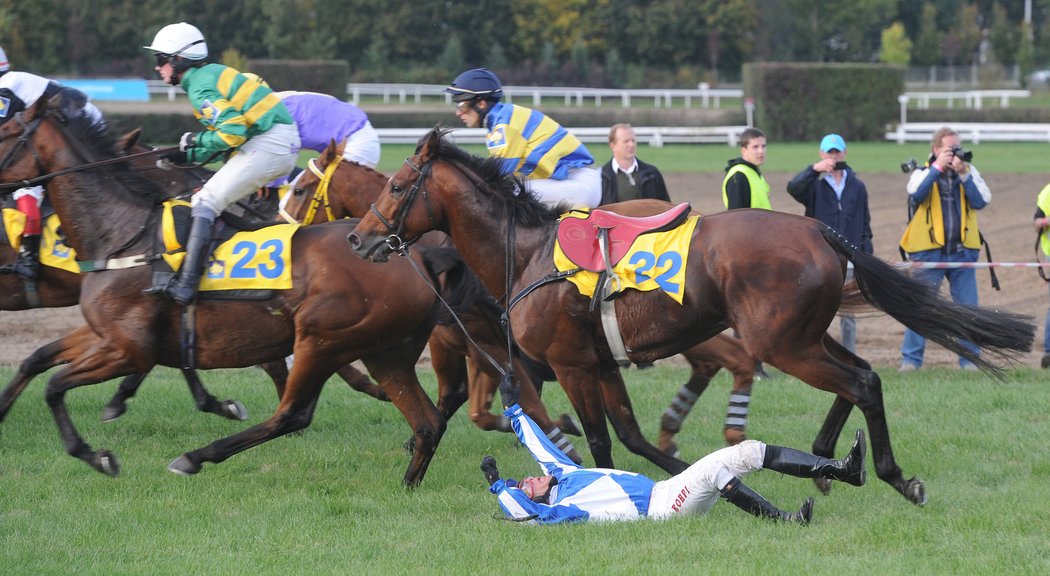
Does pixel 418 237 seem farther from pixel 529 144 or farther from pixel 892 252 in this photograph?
pixel 892 252

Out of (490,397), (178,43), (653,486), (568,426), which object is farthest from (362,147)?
(653,486)

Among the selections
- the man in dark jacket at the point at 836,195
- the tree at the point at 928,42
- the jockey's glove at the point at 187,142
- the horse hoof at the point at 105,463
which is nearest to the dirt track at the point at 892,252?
the man in dark jacket at the point at 836,195

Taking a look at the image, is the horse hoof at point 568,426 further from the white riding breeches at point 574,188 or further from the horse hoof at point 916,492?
the horse hoof at point 916,492

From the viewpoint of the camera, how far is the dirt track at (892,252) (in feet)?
35.3

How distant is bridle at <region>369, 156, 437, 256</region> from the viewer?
6164mm

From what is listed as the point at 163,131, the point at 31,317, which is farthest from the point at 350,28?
the point at 31,317

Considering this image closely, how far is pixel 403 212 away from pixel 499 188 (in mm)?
500

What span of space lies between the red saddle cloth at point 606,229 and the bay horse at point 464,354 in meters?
1.15

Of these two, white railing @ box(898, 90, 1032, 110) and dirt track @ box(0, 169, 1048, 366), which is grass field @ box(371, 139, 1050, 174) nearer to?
dirt track @ box(0, 169, 1048, 366)

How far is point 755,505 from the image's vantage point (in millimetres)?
5285

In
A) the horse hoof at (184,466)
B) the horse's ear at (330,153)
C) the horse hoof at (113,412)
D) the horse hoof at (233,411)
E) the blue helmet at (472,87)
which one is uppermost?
the blue helmet at (472,87)

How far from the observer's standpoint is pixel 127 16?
45.8 meters

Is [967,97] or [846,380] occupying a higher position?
[846,380]

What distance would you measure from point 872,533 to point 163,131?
2571cm
